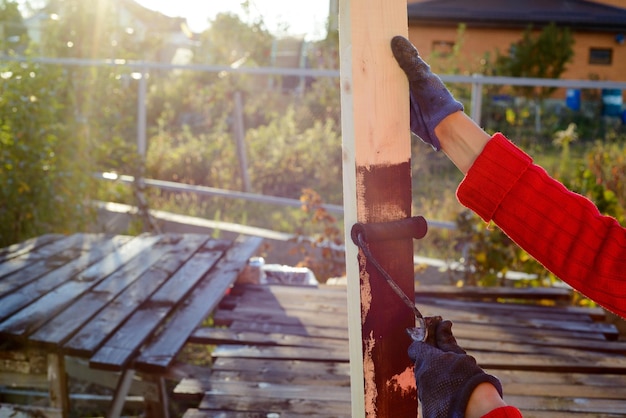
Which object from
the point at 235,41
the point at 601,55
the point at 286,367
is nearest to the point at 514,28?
Result: the point at 601,55

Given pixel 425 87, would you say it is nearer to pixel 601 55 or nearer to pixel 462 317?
pixel 462 317

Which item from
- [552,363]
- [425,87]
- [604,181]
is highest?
[425,87]

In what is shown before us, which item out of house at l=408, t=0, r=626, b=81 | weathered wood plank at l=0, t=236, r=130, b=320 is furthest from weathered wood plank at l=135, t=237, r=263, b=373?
A: house at l=408, t=0, r=626, b=81

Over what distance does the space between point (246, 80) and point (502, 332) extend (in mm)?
6591

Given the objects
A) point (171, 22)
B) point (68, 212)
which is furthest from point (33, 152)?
point (171, 22)

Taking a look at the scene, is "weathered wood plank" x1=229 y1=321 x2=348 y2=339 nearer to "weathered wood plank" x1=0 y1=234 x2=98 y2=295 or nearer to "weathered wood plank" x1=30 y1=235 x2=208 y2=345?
"weathered wood plank" x1=30 y1=235 x2=208 y2=345

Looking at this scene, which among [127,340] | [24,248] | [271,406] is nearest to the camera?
[271,406]

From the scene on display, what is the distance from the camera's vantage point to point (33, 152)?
538 cm

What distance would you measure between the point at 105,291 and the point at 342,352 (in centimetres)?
A: 139

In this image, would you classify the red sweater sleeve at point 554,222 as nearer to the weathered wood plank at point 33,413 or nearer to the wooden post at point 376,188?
the wooden post at point 376,188

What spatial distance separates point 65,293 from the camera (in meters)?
3.57

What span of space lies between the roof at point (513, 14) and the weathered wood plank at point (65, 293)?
16018mm

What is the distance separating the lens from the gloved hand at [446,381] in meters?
1.26

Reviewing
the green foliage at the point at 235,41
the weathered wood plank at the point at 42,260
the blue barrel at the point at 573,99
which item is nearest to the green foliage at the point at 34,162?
the weathered wood plank at the point at 42,260
